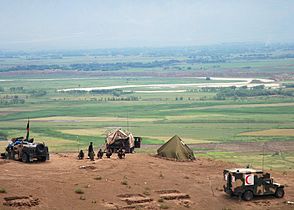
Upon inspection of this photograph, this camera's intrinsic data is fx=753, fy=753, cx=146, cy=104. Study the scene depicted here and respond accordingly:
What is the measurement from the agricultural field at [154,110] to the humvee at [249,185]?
72.2 feet

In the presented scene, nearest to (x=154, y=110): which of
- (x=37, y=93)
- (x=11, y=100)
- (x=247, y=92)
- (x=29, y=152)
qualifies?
(x=11, y=100)

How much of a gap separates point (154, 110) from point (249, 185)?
71.1 m

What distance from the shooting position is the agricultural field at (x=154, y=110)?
74.1 meters

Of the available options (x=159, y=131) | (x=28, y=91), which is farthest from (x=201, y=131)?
(x=28, y=91)

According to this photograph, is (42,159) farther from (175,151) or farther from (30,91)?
(30,91)

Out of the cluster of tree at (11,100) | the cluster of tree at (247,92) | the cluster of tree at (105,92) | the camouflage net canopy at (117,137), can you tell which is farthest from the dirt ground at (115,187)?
the cluster of tree at (105,92)

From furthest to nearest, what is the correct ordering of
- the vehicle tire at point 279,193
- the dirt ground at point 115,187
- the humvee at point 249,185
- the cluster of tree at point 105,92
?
1. the cluster of tree at point 105,92
2. the vehicle tire at point 279,193
3. the humvee at point 249,185
4. the dirt ground at point 115,187

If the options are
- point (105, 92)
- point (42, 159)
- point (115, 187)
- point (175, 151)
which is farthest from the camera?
point (105, 92)

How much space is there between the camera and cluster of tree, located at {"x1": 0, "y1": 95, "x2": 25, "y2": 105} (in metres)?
116

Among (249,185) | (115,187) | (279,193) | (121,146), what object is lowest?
(279,193)

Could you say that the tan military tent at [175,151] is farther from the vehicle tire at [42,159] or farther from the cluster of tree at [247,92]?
the cluster of tree at [247,92]

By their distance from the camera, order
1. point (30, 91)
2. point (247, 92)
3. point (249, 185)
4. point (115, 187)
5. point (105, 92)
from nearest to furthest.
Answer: point (249, 185)
point (115, 187)
point (247, 92)
point (105, 92)
point (30, 91)

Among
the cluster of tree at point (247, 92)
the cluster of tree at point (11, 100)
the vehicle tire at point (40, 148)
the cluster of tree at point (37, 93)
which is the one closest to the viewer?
the vehicle tire at point (40, 148)

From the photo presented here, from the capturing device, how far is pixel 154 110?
336 feet
